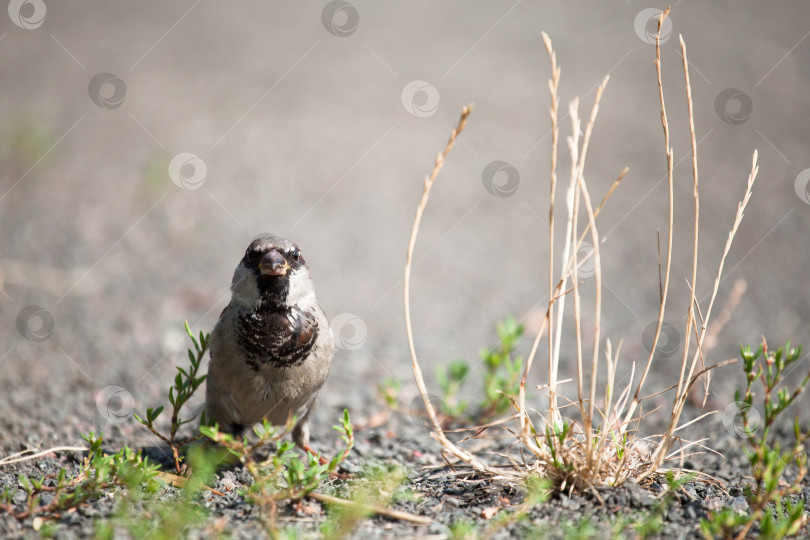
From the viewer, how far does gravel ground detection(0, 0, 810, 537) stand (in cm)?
430

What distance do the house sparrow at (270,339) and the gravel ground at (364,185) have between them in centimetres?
65

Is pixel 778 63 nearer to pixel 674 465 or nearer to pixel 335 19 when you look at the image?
pixel 335 19

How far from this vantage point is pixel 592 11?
32.9ft

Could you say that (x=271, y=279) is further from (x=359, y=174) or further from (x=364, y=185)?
(x=359, y=174)

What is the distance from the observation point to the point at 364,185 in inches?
279

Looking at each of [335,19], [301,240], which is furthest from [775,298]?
[335,19]

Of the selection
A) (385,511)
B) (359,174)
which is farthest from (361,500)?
(359,174)

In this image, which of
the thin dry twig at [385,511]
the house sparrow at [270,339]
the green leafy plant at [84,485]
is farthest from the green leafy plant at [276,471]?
the house sparrow at [270,339]

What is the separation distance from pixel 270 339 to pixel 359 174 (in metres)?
4.44

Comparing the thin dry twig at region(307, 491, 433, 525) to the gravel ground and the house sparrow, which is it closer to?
the gravel ground

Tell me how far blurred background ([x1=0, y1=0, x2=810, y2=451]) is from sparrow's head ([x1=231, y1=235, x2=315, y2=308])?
46.0 inches

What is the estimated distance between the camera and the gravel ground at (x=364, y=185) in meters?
4.30

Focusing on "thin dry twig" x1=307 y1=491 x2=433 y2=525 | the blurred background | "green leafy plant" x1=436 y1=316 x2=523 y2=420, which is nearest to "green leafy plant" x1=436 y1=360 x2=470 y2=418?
"green leafy plant" x1=436 y1=316 x2=523 y2=420

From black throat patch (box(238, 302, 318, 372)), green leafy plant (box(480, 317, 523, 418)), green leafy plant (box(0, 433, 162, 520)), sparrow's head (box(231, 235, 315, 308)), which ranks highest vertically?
green leafy plant (box(480, 317, 523, 418))
